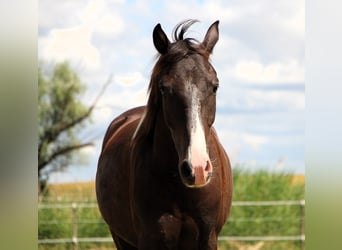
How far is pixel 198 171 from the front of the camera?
8.54ft

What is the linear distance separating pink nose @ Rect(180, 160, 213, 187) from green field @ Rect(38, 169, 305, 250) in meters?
3.94

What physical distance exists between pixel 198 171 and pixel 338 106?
733 mm

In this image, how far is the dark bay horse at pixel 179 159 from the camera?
106 inches

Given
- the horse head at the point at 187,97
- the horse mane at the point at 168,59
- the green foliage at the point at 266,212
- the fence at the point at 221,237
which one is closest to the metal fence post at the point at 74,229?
the fence at the point at 221,237

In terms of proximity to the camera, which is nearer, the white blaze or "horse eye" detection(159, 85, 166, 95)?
the white blaze

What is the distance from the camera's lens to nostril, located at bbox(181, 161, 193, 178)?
2.62 m

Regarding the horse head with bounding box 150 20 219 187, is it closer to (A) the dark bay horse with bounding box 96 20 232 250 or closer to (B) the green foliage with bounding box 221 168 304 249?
(A) the dark bay horse with bounding box 96 20 232 250

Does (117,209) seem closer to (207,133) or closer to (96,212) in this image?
(207,133)

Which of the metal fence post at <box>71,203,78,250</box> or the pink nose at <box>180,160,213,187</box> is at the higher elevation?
the pink nose at <box>180,160,213,187</box>

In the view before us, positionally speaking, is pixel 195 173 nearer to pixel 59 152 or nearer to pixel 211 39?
pixel 211 39

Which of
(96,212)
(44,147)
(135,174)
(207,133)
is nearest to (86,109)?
(44,147)

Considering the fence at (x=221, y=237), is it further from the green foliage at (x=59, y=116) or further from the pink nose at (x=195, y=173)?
the pink nose at (x=195, y=173)

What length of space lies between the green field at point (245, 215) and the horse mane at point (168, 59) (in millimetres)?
3483

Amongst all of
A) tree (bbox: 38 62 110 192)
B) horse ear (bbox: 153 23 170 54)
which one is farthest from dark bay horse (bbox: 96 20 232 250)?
tree (bbox: 38 62 110 192)
